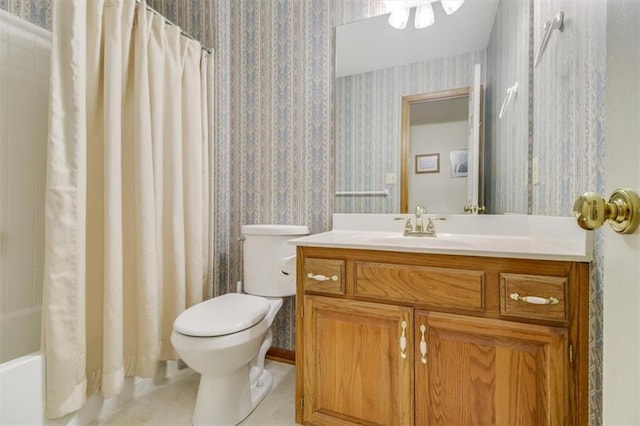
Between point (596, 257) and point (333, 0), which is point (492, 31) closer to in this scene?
point (333, 0)

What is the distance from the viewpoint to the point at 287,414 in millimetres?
1400

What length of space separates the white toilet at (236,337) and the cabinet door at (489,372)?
707 millimetres

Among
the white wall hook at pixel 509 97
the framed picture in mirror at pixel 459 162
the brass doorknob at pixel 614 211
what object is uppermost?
the white wall hook at pixel 509 97

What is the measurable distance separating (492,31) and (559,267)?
1231mm

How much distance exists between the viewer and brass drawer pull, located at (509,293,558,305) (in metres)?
0.89

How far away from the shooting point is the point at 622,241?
40cm

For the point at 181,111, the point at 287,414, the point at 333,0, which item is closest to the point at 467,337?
the point at 287,414

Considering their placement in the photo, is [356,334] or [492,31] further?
[492,31]

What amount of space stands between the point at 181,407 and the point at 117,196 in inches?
41.3

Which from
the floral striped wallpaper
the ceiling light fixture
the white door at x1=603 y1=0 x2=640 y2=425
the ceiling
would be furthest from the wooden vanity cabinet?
the ceiling light fixture

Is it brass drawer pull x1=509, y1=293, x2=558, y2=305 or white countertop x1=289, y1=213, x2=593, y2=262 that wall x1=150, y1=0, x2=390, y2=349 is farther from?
brass drawer pull x1=509, y1=293, x2=558, y2=305

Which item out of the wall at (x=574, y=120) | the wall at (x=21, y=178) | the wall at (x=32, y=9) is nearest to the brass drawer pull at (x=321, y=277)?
the wall at (x=574, y=120)

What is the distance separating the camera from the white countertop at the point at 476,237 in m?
0.91

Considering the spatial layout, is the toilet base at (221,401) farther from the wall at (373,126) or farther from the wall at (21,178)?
the wall at (373,126)
